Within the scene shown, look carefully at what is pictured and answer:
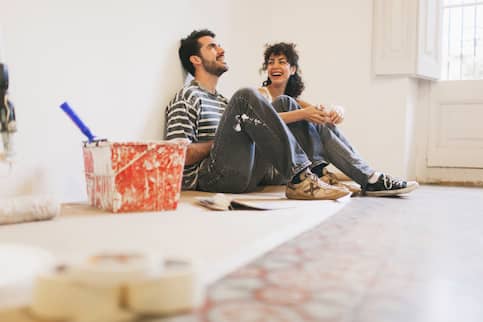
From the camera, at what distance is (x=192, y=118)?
215cm

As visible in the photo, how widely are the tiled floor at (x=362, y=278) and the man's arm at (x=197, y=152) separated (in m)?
0.70

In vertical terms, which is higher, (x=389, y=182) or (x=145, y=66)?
(x=145, y=66)

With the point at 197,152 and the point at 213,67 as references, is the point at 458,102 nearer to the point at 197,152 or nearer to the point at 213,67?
the point at 213,67

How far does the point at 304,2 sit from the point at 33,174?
224 centimetres

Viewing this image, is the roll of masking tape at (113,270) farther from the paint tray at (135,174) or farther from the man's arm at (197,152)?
the man's arm at (197,152)

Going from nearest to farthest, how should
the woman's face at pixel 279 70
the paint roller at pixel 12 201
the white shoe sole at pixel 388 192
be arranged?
the paint roller at pixel 12 201 → the white shoe sole at pixel 388 192 → the woman's face at pixel 279 70

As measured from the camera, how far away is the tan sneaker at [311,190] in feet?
6.36

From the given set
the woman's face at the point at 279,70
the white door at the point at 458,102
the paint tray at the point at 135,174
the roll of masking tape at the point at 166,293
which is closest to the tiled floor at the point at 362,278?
the roll of masking tape at the point at 166,293

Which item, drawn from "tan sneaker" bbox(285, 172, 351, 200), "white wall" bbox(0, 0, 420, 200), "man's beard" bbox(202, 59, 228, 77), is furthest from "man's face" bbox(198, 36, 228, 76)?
"tan sneaker" bbox(285, 172, 351, 200)

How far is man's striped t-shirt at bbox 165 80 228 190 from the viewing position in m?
2.10

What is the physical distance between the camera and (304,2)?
332 centimetres

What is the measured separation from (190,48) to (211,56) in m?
0.11

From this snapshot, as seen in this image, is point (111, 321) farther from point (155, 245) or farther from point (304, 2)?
point (304, 2)

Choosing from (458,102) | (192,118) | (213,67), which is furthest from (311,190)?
(458,102)
